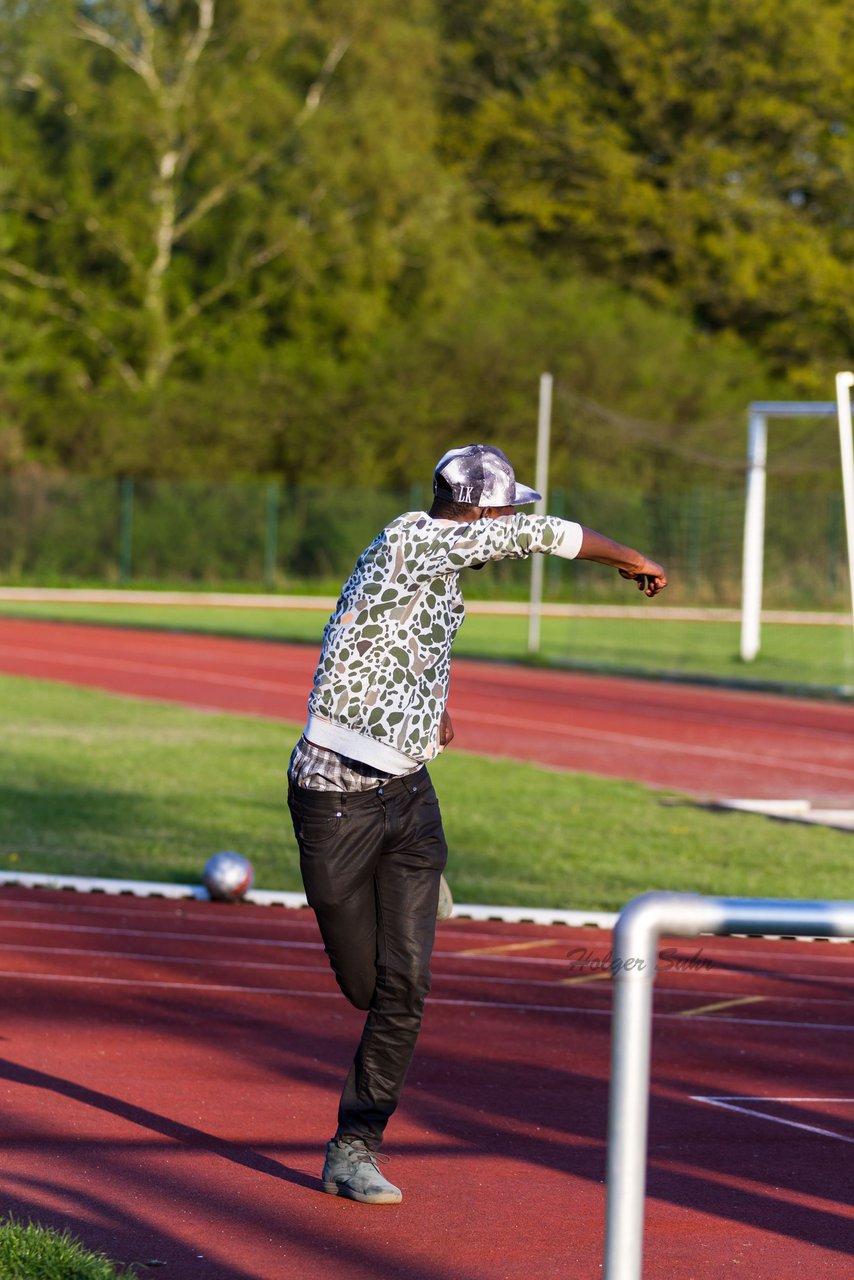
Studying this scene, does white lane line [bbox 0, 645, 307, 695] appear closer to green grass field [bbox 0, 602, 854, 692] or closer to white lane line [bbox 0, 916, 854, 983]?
green grass field [bbox 0, 602, 854, 692]

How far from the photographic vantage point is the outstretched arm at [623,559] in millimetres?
4805

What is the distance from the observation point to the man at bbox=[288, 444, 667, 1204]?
5.03m

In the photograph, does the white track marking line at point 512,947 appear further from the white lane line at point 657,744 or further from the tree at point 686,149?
the tree at point 686,149

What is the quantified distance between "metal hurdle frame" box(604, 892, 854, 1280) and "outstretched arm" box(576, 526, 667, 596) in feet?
5.60

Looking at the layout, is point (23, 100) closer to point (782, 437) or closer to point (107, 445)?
point (107, 445)

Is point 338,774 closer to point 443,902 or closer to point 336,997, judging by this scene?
point 443,902

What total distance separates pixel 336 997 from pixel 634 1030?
15.9 feet

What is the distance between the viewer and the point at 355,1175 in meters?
5.13

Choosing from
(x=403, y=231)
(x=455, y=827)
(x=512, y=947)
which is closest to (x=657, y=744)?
(x=455, y=827)

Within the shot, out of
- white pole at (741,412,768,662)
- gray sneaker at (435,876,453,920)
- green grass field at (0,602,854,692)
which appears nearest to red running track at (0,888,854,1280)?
gray sneaker at (435,876,453,920)

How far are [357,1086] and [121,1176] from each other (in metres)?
0.72

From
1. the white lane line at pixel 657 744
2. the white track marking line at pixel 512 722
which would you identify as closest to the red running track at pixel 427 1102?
the white lane line at pixel 657 744

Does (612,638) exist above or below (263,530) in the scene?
below

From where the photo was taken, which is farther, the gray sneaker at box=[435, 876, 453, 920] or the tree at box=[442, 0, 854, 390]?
the tree at box=[442, 0, 854, 390]
